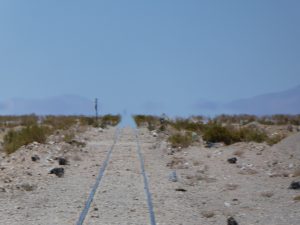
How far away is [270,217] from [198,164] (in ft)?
28.6

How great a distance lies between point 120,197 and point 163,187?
186 cm

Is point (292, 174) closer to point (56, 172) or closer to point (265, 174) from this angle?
point (265, 174)

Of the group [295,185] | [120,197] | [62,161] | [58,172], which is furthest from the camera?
[62,161]

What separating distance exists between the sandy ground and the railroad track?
21 mm

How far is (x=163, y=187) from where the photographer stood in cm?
1462

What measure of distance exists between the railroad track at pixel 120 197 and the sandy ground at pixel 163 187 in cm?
2

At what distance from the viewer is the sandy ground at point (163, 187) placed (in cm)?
1104

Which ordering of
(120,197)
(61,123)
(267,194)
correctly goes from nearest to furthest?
(120,197) < (267,194) < (61,123)

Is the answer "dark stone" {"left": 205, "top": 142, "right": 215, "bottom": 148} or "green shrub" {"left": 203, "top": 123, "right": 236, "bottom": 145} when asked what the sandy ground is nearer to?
"dark stone" {"left": 205, "top": 142, "right": 215, "bottom": 148}

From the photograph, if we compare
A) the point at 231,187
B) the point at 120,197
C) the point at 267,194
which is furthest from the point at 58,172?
the point at 267,194

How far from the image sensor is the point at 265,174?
16.6 m

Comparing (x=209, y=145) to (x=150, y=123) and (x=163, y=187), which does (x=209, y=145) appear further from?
(x=150, y=123)

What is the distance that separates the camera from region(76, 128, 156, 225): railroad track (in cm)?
1075

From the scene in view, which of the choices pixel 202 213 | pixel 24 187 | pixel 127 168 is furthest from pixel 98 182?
pixel 202 213
